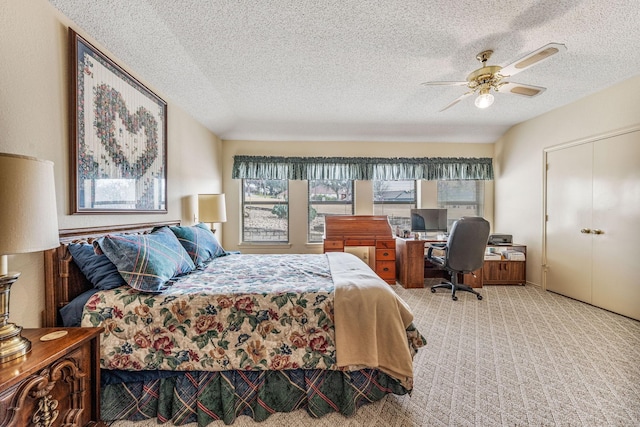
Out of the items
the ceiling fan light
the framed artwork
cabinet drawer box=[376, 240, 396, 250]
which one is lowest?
cabinet drawer box=[376, 240, 396, 250]

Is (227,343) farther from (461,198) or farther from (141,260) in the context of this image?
(461,198)

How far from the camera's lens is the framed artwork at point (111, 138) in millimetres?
1696

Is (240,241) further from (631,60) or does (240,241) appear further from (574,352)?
(631,60)

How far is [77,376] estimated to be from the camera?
1121 millimetres

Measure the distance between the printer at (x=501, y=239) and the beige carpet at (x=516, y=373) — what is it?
120 cm

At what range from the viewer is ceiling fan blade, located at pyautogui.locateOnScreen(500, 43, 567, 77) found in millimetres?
1646

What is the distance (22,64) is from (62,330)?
1.34 metres

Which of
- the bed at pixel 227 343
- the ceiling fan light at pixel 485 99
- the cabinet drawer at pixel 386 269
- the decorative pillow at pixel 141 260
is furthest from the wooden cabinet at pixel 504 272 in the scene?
the decorative pillow at pixel 141 260

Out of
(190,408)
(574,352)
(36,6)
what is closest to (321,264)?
(190,408)

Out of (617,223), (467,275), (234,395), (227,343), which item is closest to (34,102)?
Answer: (227,343)

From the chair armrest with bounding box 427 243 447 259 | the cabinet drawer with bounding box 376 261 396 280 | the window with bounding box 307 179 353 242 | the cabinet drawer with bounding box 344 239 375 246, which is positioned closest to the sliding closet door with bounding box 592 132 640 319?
the chair armrest with bounding box 427 243 447 259

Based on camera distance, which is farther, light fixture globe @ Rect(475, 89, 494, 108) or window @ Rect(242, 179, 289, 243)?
window @ Rect(242, 179, 289, 243)

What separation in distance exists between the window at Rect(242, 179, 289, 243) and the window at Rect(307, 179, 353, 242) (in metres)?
0.43

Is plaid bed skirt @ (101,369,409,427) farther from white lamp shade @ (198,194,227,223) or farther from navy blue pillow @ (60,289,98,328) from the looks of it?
white lamp shade @ (198,194,227,223)
